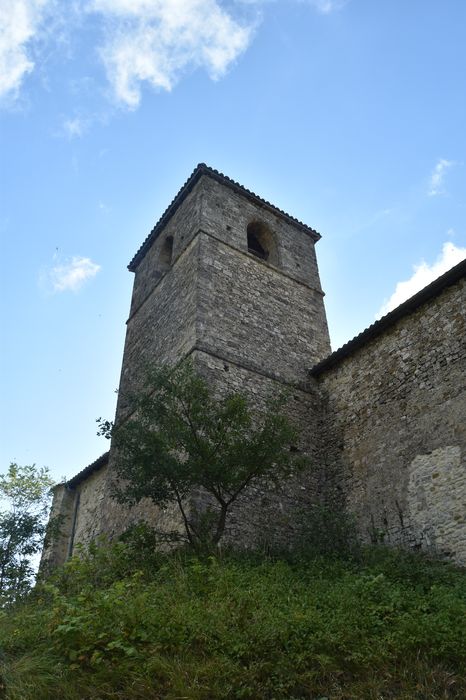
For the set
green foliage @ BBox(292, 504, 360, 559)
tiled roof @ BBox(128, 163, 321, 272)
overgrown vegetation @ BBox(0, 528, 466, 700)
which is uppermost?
tiled roof @ BBox(128, 163, 321, 272)

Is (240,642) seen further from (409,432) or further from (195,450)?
(409,432)

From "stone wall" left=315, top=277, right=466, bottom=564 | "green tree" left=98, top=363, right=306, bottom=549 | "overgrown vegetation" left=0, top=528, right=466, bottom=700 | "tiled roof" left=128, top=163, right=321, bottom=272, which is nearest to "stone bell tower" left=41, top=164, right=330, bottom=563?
"tiled roof" left=128, top=163, right=321, bottom=272

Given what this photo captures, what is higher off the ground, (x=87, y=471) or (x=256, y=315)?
(x=256, y=315)

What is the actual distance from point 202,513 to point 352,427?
11.9 feet

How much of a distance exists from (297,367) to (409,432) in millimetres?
3570

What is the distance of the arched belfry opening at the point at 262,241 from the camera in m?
15.3

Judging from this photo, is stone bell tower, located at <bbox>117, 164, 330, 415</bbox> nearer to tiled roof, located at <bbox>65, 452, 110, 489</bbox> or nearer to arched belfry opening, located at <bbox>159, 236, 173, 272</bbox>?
arched belfry opening, located at <bbox>159, 236, 173, 272</bbox>

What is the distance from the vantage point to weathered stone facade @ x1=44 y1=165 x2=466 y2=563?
29.3ft

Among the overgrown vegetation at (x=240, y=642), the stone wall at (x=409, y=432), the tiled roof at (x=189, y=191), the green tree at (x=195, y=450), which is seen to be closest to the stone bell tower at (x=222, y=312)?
the tiled roof at (x=189, y=191)

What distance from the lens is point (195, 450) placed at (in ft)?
26.7

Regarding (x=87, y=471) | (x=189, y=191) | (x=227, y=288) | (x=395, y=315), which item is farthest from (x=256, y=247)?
(x=87, y=471)

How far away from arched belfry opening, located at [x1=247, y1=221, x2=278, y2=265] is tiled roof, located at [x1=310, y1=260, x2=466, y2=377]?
13.7 feet

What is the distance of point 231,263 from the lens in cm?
1330

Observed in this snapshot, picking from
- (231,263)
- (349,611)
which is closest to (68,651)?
(349,611)
